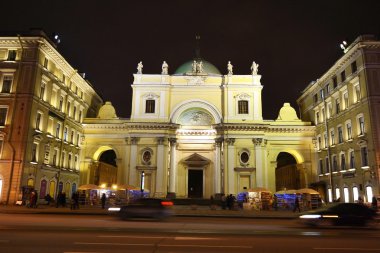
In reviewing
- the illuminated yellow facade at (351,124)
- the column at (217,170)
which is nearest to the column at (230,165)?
the column at (217,170)

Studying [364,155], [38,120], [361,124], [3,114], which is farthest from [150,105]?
[364,155]

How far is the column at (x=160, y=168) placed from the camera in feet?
151

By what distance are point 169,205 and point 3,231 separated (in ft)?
34.8

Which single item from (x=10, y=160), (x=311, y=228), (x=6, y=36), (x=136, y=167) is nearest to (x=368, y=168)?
(x=311, y=228)

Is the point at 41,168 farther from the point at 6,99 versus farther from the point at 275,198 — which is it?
the point at 275,198

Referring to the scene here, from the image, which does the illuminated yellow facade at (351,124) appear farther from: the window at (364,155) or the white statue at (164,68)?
the white statue at (164,68)

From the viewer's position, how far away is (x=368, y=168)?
3441 centimetres

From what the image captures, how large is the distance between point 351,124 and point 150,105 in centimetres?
2755

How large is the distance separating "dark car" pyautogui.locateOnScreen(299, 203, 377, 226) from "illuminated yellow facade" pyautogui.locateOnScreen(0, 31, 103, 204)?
27.7m

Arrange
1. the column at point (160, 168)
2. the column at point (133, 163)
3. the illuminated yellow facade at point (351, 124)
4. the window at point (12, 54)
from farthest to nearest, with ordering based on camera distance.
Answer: the column at point (133, 163), the column at point (160, 168), the window at point (12, 54), the illuminated yellow facade at point (351, 124)

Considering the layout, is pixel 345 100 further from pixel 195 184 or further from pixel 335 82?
pixel 195 184

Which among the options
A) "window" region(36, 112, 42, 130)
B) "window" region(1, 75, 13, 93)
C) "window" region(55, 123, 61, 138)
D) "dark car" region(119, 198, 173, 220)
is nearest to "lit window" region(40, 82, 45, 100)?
"window" region(36, 112, 42, 130)

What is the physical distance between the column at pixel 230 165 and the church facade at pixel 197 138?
0.46ft

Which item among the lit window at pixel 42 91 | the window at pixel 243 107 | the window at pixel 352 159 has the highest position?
the window at pixel 243 107
